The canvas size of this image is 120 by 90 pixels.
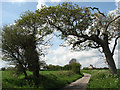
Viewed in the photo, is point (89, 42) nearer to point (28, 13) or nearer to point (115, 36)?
point (115, 36)

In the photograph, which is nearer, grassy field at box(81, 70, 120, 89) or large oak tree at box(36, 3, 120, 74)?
grassy field at box(81, 70, 120, 89)

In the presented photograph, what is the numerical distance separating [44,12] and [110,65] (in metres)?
11.9

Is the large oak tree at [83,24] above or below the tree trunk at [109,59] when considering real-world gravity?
above

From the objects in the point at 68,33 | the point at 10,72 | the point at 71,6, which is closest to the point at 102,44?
the point at 68,33

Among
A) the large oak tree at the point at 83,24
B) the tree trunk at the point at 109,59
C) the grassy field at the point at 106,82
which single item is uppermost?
the large oak tree at the point at 83,24

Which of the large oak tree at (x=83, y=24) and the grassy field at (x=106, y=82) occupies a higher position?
the large oak tree at (x=83, y=24)

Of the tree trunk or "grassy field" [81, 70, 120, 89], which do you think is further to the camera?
the tree trunk

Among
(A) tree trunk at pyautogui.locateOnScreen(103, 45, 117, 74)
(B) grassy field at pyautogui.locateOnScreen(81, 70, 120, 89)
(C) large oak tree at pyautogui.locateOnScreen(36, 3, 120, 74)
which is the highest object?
(C) large oak tree at pyautogui.locateOnScreen(36, 3, 120, 74)

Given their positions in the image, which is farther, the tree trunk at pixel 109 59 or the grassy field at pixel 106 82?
the tree trunk at pixel 109 59

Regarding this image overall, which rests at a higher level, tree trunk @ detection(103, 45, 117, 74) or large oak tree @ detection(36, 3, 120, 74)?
large oak tree @ detection(36, 3, 120, 74)

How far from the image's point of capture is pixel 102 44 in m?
20.7

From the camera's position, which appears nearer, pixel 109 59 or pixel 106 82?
pixel 106 82

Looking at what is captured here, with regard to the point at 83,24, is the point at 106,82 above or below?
below

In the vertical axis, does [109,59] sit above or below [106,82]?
above
